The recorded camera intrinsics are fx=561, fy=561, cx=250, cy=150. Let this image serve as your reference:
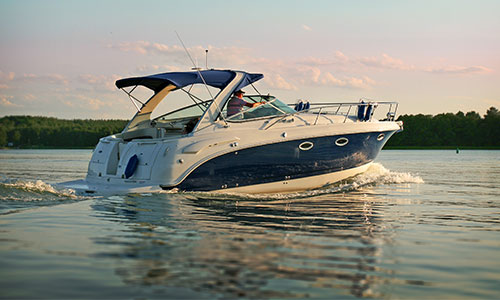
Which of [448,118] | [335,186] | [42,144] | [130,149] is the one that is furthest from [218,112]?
[42,144]

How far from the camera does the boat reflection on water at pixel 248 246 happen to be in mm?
4681

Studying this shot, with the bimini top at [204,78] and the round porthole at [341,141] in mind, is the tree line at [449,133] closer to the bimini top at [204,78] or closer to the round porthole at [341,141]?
the round porthole at [341,141]

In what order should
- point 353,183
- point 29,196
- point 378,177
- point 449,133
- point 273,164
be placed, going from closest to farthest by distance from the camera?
point 29,196, point 273,164, point 353,183, point 378,177, point 449,133

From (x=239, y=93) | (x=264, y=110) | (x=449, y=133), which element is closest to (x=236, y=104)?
(x=239, y=93)

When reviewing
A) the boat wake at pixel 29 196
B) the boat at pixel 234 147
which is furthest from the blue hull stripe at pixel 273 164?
the boat wake at pixel 29 196

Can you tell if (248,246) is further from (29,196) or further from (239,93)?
(239,93)

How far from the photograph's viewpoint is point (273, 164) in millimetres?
11609

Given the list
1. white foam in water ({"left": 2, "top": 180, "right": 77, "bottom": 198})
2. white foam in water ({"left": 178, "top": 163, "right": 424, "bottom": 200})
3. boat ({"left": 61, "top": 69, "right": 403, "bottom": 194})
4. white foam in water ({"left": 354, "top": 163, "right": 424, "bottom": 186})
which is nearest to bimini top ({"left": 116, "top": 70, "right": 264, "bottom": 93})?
boat ({"left": 61, "top": 69, "right": 403, "bottom": 194})

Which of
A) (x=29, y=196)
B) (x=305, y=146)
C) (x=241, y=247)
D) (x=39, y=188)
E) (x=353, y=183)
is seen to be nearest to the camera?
(x=241, y=247)

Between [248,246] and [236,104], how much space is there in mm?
6011

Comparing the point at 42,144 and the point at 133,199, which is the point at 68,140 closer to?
the point at 42,144

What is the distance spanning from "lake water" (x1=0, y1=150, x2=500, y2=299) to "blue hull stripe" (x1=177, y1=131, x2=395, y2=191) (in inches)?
17.8

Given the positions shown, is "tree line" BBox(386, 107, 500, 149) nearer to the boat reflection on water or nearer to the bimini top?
the bimini top

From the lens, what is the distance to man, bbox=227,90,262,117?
38.7 ft
